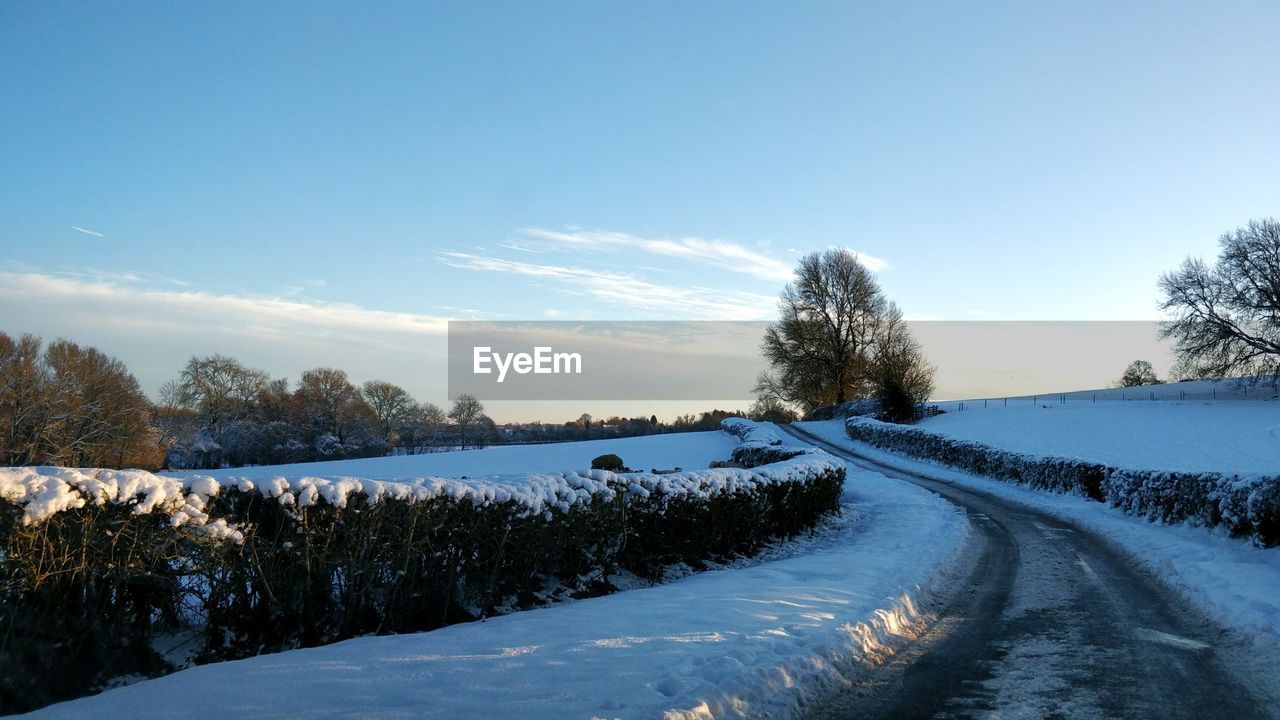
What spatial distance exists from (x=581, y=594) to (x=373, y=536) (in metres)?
3.07

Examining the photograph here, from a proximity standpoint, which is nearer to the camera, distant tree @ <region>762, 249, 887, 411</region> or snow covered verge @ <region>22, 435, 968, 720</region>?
snow covered verge @ <region>22, 435, 968, 720</region>

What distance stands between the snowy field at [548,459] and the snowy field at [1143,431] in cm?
1326

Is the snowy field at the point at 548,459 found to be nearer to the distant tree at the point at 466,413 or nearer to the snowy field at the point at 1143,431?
the snowy field at the point at 1143,431

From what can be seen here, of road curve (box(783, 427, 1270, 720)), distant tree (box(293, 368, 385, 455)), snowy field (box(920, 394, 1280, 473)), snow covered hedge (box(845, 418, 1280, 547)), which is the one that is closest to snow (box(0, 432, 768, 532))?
road curve (box(783, 427, 1270, 720))

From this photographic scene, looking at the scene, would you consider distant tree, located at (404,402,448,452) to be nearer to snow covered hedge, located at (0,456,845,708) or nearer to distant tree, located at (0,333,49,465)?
distant tree, located at (0,333,49,465)

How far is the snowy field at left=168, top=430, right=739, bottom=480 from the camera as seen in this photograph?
3628 centimetres

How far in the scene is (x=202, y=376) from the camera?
2793 inches

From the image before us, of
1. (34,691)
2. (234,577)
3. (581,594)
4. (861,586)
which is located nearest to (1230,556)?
(861,586)

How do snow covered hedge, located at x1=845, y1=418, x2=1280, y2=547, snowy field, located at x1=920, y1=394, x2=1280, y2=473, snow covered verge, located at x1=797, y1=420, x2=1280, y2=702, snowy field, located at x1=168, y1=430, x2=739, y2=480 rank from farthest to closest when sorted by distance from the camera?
snowy field, located at x1=168, y1=430, x2=739, y2=480 → snowy field, located at x1=920, y1=394, x2=1280, y2=473 → snow covered hedge, located at x1=845, y1=418, x2=1280, y2=547 → snow covered verge, located at x1=797, y1=420, x2=1280, y2=702

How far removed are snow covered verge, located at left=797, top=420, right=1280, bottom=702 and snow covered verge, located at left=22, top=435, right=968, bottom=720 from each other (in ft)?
9.26

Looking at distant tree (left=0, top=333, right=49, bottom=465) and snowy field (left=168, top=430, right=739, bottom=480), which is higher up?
distant tree (left=0, top=333, right=49, bottom=465)

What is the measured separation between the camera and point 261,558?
231 inches

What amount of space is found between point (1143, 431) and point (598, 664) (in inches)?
1628

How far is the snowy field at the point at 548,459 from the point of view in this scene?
36.3 metres
